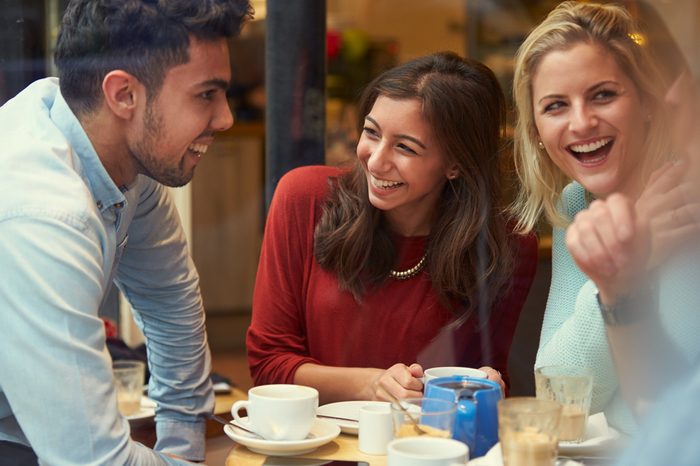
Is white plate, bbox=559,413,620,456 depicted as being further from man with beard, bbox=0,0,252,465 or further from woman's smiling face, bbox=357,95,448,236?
woman's smiling face, bbox=357,95,448,236

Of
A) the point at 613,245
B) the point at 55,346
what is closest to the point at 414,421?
the point at 613,245

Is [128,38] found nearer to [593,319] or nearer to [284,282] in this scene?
[284,282]

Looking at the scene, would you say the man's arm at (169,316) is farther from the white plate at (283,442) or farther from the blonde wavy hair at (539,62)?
the blonde wavy hair at (539,62)

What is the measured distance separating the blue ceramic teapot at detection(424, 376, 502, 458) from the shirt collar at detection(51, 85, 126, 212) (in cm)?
51

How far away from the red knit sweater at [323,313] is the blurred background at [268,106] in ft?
0.39

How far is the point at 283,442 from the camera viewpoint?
3.99ft

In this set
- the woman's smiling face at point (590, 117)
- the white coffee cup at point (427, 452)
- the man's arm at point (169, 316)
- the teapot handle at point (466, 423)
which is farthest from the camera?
the man's arm at point (169, 316)

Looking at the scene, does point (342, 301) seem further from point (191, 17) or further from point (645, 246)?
point (645, 246)

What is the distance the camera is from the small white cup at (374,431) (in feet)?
4.00

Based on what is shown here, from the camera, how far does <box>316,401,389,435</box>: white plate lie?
1.31 m

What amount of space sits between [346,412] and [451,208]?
22.8 inches

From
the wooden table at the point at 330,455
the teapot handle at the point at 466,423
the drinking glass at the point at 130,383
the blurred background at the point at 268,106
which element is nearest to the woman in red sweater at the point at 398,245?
the blurred background at the point at 268,106

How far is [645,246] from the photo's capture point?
1053 mm

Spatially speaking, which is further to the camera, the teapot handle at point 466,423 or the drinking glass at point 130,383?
the drinking glass at point 130,383
